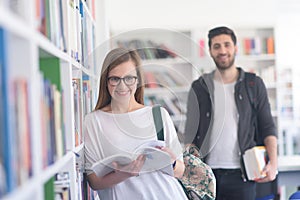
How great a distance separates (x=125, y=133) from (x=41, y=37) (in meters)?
0.74

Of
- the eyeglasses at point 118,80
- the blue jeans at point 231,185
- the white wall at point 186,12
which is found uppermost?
the white wall at point 186,12

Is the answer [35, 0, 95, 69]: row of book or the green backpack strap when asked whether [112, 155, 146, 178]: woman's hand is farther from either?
[35, 0, 95, 69]: row of book

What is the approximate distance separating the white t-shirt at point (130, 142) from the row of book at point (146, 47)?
8.9 inches

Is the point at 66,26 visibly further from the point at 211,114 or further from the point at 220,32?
the point at 220,32

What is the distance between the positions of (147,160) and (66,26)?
583 millimetres

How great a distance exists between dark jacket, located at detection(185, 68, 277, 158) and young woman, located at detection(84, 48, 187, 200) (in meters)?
0.18

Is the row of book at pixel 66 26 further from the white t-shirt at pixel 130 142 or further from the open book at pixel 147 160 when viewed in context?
the open book at pixel 147 160

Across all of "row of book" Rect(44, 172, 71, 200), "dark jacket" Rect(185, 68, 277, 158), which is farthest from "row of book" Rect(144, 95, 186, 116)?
"row of book" Rect(44, 172, 71, 200)

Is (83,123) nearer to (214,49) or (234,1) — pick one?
(214,49)

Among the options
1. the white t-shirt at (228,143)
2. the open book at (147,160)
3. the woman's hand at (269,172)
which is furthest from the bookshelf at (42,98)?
the woman's hand at (269,172)

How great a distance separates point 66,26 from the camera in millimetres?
1906

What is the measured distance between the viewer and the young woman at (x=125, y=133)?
2.05m

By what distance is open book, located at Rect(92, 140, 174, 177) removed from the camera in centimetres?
203

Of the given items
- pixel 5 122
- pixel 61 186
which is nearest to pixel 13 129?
pixel 5 122
